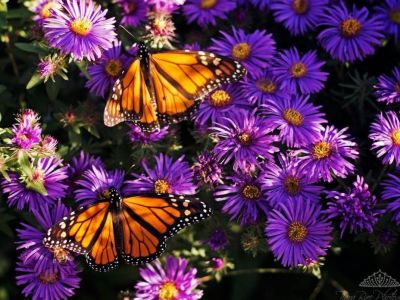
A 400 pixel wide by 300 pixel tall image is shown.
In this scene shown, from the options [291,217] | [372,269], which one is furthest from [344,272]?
[291,217]

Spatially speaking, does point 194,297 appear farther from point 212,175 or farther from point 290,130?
point 290,130

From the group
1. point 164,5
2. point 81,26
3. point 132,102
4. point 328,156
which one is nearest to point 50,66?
point 81,26

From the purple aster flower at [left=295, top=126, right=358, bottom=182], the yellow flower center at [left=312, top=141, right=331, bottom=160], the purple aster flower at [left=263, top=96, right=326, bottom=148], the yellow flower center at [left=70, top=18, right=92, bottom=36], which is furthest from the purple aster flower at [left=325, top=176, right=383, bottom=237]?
the yellow flower center at [left=70, top=18, right=92, bottom=36]

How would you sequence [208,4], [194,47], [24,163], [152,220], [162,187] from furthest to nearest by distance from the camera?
[208,4] → [194,47] → [162,187] → [24,163] → [152,220]

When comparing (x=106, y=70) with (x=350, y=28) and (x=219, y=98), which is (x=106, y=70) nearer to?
(x=219, y=98)

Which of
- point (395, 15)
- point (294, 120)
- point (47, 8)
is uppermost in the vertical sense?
point (47, 8)

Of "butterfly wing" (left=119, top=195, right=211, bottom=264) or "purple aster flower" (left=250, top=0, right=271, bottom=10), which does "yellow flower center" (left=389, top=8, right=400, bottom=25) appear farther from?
"butterfly wing" (left=119, top=195, right=211, bottom=264)
